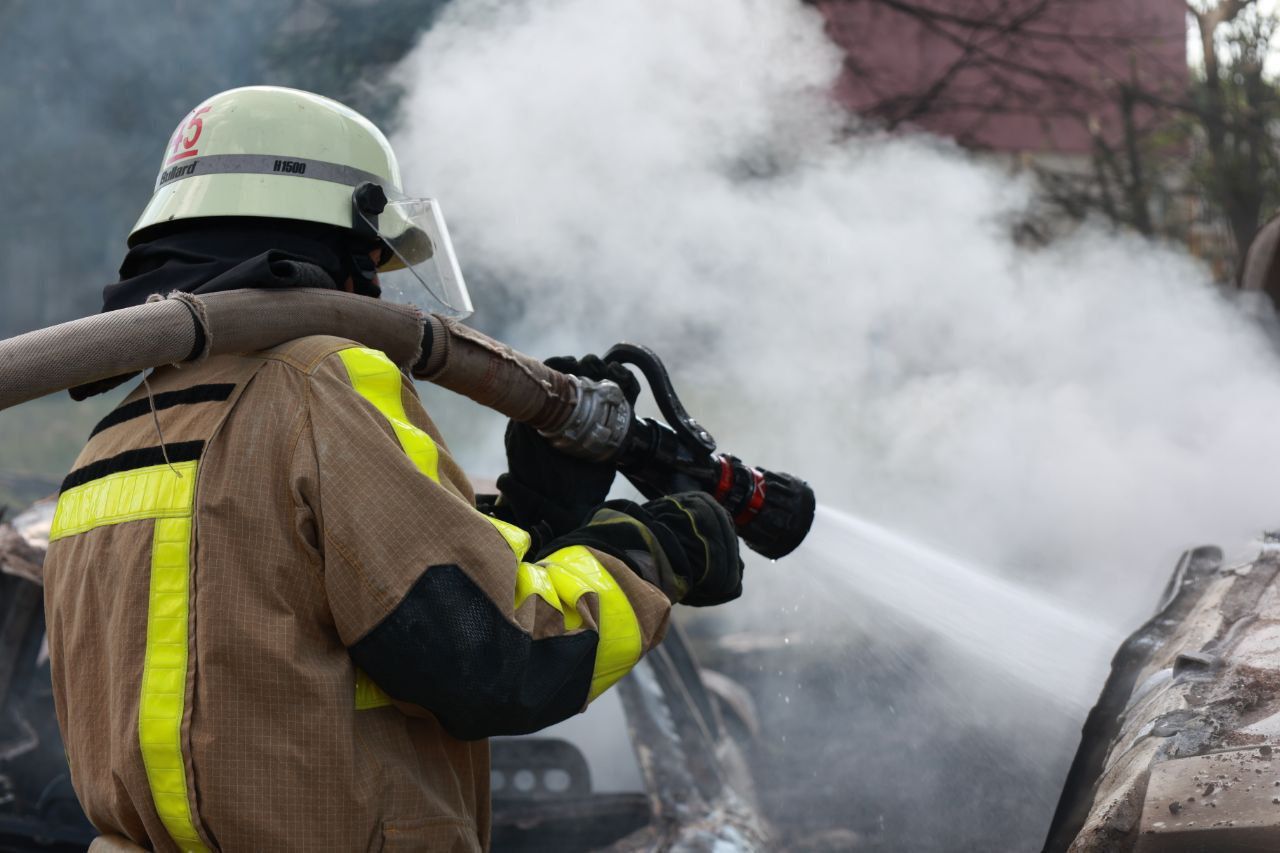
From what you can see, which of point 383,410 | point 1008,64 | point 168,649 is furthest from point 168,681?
point 1008,64

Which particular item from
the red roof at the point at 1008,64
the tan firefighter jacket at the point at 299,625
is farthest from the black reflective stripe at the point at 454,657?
the red roof at the point at 1008,64

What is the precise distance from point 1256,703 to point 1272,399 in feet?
Result: 7.43

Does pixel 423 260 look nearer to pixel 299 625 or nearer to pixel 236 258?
pixel 236 258

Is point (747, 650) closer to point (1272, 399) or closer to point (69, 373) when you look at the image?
point (1272, 399)

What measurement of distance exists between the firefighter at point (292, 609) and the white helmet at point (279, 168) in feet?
0.10

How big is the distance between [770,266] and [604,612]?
4118 mm

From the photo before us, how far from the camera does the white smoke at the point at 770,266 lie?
193 inches

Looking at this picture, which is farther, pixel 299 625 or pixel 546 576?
pixel 546 576

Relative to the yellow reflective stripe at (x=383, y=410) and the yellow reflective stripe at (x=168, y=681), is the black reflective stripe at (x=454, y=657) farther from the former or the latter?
the yellow reflective stripe at (x=168, y=681)

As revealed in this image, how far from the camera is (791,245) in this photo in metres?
5.62

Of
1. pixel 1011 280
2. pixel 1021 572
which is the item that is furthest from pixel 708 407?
pixel 1021 572

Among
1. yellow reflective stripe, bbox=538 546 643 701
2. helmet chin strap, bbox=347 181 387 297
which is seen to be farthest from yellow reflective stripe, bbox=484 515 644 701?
helmet chin strap, bbox=347 181 387 297

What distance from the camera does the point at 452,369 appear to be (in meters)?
1.92

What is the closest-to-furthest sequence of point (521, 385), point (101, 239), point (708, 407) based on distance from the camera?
point (521, 385), point (708, 407), point (101, 239)
